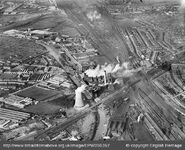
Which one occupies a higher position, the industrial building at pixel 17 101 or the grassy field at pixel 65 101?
the industrial building at pixel 17 101

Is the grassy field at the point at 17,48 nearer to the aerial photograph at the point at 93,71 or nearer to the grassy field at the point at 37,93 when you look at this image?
the aerial photograph at the point at 93,71

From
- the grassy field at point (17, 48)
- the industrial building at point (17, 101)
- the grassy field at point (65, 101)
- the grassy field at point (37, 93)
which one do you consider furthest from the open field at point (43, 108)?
the grassy field at point (17, 48)

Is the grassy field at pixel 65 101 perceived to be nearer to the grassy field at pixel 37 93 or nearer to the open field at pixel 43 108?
the open field at pixel 43 108

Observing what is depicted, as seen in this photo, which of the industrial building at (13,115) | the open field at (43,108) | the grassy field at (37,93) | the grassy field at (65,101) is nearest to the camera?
the industrial building at (13,115)

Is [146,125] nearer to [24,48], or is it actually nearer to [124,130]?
[124,130]

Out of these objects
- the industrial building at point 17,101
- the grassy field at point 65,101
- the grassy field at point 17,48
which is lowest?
the grassy field at point 17,48

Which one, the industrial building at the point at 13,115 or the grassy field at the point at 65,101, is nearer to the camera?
the industrial building at the point at 13,115

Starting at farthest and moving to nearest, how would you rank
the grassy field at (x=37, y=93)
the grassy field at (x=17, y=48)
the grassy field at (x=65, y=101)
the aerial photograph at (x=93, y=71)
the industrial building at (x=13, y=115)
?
the grassy field at (x=17, y=48), the grassy field at (x=37, y=93), the grassy field at (x=65, y=101), the industrial building at (x=13, y=115), the aerial photograph at (x=93, y=71)
